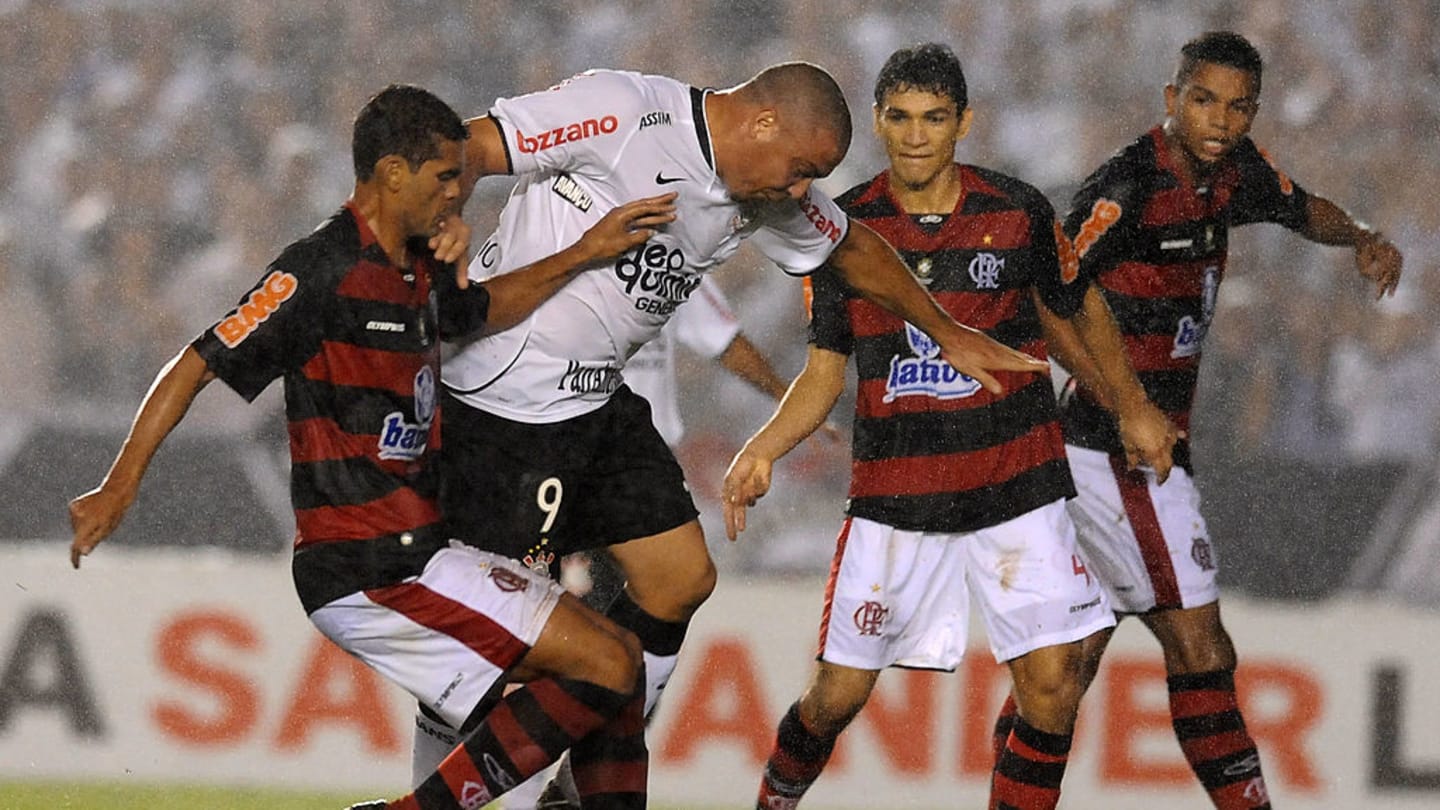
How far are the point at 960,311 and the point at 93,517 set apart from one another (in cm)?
203

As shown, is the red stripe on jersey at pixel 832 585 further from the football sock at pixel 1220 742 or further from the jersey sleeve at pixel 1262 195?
the jersey sleeve at pixel 1262 195

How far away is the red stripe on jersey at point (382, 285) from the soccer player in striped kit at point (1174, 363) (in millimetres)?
1682

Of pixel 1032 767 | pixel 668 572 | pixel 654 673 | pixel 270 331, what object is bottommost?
pixel 1032 767

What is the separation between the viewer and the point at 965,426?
470 cm

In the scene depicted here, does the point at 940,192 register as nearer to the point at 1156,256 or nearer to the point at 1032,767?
the point at 1156,256

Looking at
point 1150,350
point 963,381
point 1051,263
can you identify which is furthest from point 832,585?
point 1150,350

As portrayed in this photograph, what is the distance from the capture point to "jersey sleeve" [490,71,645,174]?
4078 millimetres

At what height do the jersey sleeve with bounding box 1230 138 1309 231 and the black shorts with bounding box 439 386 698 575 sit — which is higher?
the jersey sleeve with bounding box 1230 138 1309 231

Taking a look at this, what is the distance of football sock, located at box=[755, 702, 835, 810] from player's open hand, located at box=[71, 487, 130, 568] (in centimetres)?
183

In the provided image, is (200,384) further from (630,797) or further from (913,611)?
(913,611)

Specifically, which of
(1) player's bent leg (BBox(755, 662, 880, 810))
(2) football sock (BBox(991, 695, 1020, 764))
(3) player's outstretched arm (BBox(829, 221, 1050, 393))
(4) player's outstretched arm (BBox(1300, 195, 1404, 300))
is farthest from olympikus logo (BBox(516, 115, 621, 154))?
(4) player's outstretched arm (BBox(1300, 195, 1404, 300))

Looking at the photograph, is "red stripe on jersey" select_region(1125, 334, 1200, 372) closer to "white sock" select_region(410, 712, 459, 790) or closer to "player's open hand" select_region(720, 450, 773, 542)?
"player's open hand" select_region(720, 450, 773, 542)

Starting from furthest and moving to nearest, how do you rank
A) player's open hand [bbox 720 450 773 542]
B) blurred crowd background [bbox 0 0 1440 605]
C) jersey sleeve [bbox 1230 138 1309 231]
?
blurred crowd background [bbox 0 0 1440 605] < jersey sleeve [bbox 1230 138 1309 231] < player's open hand [bbox 720 450 773 542]

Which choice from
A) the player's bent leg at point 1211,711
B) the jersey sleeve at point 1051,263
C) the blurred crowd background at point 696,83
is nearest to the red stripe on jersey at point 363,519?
the jersey sleeve at point 1051,263
